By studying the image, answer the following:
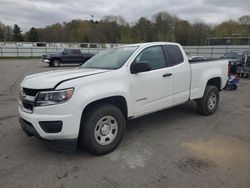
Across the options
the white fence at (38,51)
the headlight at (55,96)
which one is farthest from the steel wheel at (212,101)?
the white fence at (38,51)

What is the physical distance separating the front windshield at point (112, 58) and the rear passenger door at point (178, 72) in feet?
2.88

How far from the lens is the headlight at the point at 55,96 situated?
3201 mm

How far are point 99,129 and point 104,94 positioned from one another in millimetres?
583

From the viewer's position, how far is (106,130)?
3.73m

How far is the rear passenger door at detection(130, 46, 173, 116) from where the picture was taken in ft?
13.2

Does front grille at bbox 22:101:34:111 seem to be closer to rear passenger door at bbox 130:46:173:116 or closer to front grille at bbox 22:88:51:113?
front grille at bbox 22:88:51:113

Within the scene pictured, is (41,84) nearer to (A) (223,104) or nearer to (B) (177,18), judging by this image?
(A) (223,104)

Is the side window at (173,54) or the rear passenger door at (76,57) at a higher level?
the rear passenger door at (76,57)

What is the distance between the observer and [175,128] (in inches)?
194

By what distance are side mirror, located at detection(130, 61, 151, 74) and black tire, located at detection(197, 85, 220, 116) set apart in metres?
2.37

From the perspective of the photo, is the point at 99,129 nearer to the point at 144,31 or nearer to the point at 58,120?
the point at 58,120

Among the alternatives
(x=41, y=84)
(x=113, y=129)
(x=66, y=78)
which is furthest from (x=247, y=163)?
(x=41, y=84)

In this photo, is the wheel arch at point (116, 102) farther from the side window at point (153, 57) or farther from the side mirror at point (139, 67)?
the side window at point (153, 57)

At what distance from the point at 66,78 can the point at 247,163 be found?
Answer: 119 inches
